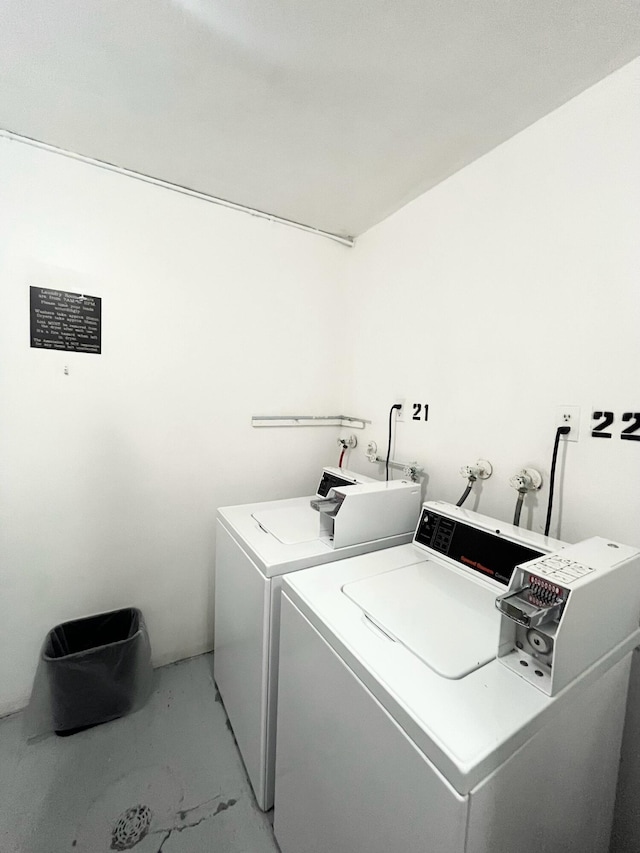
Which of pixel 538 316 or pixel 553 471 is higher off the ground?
pixel 538 316

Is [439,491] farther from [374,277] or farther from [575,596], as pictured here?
[374,277]

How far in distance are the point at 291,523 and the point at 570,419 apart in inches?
42.7

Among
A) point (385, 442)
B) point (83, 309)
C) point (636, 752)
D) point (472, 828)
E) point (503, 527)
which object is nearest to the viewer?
point (472, 828)

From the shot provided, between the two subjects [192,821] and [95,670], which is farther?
[95,670]

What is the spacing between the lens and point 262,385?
1946mm

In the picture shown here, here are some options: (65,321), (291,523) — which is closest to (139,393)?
(65,321)

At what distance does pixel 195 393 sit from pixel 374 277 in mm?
1159

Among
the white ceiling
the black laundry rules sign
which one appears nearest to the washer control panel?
the white ceiling

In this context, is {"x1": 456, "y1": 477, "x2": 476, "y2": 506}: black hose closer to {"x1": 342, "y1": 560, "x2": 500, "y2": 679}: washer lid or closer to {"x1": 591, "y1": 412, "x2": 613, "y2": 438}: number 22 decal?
{"x1": 342, "y1": 560, "x2": 500, "y2": 679}: washer lid

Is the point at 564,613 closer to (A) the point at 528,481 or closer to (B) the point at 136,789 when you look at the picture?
(A) the point at 528,481

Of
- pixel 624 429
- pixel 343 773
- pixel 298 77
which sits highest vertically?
pixel 298 77

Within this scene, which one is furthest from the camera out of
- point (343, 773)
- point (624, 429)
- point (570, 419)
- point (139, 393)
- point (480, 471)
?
point (139, 393)

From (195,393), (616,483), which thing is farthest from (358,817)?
(195,393)

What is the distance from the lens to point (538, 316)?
121 centimetres
